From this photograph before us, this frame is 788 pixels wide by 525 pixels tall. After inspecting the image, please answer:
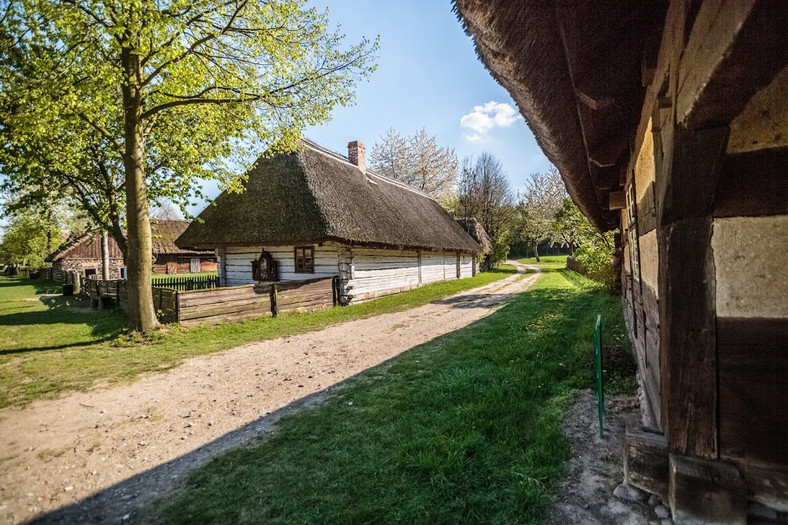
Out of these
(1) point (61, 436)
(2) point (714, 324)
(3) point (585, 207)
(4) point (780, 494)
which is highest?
(3) point (585, 207)

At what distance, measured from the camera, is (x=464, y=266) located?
80.9 ft

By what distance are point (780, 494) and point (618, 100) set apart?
2849 millimetres

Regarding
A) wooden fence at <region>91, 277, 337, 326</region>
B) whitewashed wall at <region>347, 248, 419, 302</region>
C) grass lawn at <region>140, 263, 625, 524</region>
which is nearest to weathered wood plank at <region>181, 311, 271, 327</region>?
wooden fence at <region>91, 277, 337, 326</region>

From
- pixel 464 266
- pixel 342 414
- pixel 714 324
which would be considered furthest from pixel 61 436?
pixel 464 266

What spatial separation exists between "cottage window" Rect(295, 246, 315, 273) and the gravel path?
18.8 ft

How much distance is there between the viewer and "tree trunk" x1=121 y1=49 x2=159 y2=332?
26.2ft

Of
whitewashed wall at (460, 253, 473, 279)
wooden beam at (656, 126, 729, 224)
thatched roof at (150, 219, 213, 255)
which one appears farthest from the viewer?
thatched roof at (150, 219, 213, 255)

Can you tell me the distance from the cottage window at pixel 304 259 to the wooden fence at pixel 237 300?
1.20 m

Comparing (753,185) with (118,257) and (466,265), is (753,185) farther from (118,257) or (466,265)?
(118,257)

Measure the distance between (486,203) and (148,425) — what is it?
105 feet

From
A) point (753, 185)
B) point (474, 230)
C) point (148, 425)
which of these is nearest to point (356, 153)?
point (474, 230)

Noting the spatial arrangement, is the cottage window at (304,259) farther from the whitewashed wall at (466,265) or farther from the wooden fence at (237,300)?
A: the whitewashed wall at (466,265)

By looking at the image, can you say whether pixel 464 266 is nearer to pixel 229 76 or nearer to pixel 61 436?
pixel 229 76

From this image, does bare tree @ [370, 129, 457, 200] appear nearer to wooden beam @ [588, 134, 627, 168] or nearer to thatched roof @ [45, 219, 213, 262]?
thatched roof @ [45, 219, 213, 262]
